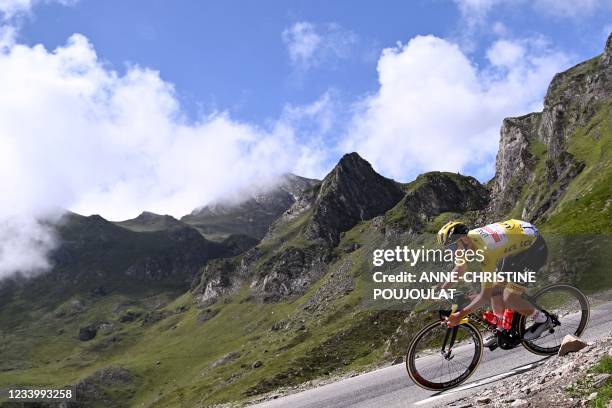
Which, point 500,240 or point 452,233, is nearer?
point 452,233

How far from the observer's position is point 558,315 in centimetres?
1249

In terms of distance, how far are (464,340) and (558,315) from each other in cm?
244

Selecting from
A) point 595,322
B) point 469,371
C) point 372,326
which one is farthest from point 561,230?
point 372,326

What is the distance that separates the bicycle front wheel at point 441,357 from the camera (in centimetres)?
1184

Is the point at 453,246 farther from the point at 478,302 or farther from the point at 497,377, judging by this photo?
the point at 497,377

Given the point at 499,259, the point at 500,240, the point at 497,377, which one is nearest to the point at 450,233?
the point at 500,240

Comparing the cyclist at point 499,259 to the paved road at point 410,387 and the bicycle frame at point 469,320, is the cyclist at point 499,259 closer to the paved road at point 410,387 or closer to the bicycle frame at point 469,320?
the bicycle frame at point 469,320

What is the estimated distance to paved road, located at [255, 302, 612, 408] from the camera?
1167cm

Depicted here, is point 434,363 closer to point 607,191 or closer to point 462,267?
point 462,267

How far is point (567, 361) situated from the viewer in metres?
10.0

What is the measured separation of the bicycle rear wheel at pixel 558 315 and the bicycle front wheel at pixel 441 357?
3.80 ft

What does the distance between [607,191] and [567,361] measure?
46.7m

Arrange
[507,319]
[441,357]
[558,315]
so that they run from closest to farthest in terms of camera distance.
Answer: [507,319] < [441,357] < [558,315]

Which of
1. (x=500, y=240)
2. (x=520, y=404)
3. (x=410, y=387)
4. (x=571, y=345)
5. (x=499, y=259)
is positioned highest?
(x=500, y=240)
